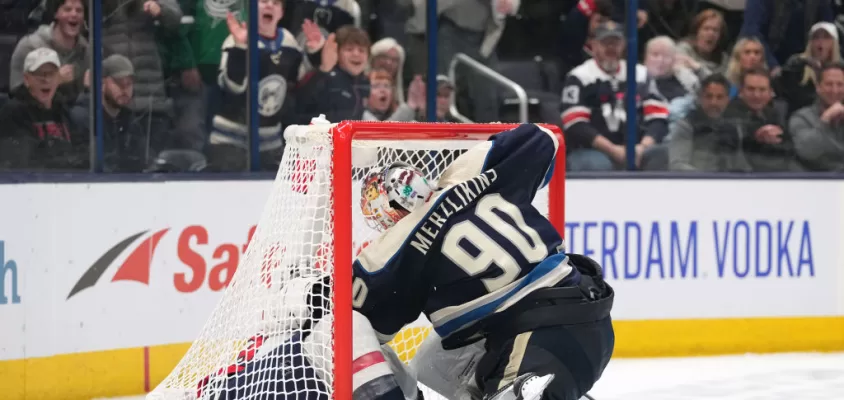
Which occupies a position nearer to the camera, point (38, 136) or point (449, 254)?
point (449, 254)

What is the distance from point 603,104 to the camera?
4.84m

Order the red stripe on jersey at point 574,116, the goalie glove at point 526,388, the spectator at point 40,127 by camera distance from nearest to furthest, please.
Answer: the goalie glove at point 526,388
the spectator at point 40,127
the red stripe on jersey at point 574,116

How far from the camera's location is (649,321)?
4.62 m

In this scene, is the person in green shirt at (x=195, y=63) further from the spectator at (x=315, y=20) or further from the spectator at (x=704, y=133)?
the spectator at (x=704, y=133)

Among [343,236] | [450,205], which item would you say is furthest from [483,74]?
[343,236]

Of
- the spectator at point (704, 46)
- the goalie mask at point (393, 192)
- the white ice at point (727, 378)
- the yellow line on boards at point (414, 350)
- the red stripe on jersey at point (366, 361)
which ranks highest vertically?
the spectator at point (704, 46)

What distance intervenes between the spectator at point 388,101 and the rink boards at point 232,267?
598 mm

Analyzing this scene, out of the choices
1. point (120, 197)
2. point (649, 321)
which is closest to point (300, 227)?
point (120, 197)

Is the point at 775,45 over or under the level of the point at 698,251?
over

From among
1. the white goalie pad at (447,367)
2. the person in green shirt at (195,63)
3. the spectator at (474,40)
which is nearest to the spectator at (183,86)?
the person in green shirt at (195,63)

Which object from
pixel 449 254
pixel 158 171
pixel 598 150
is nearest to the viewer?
pixel 449 254

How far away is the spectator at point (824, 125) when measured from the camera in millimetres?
5004

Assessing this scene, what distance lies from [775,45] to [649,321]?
133 cm

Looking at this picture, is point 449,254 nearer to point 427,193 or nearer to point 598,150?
point 427,193
